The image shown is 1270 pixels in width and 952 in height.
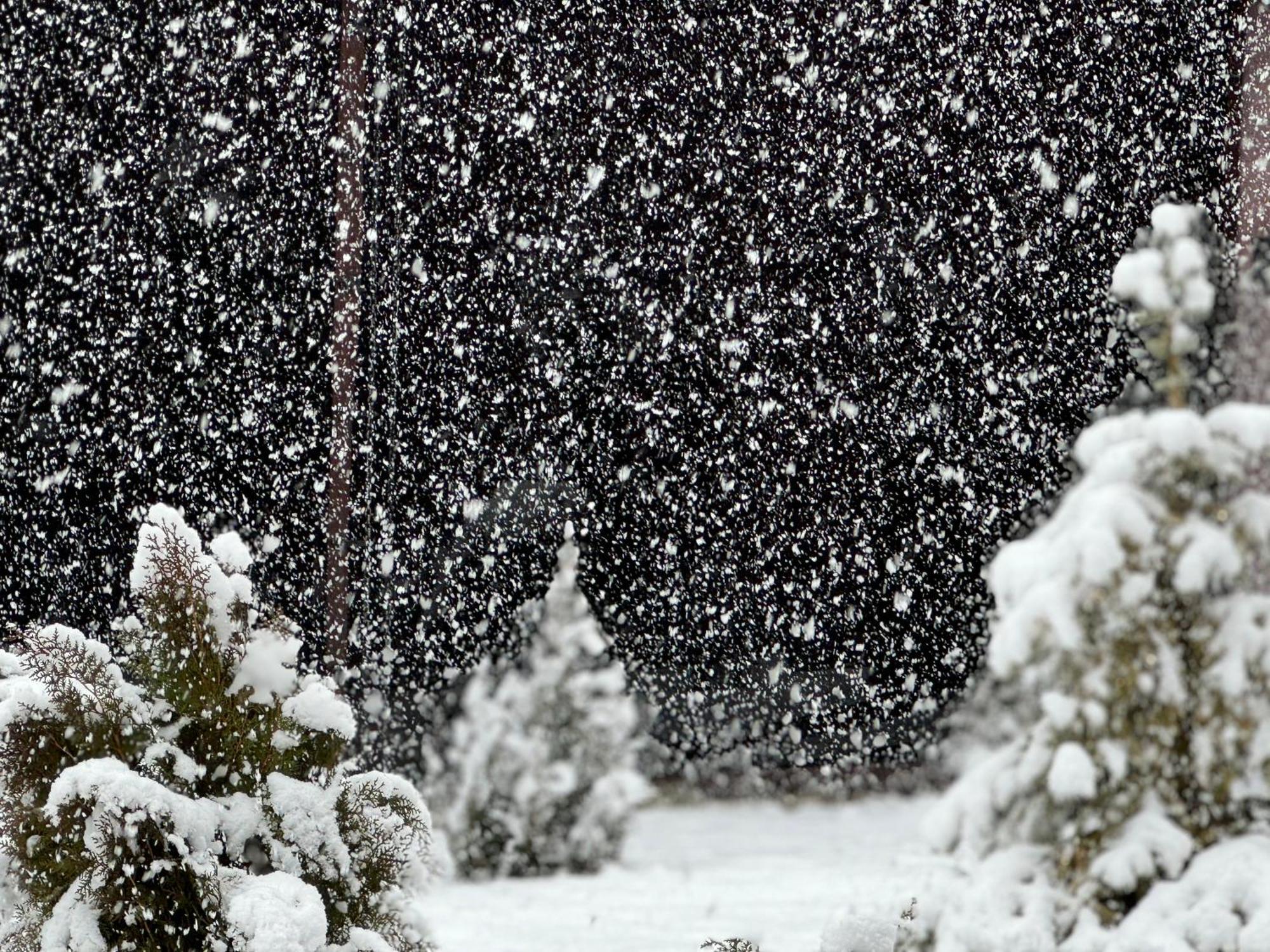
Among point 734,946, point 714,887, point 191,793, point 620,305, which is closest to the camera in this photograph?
point 191,793

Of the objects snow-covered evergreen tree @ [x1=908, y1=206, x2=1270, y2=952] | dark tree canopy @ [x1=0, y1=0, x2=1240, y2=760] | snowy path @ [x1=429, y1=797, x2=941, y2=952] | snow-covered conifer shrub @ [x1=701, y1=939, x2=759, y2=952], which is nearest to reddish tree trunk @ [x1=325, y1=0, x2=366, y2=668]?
dark tree canopy @ [x1=0, y1=0, x2=1240, y2=760]

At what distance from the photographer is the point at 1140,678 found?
1556 mm

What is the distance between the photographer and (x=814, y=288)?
11.7 ft

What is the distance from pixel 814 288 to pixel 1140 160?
101cm

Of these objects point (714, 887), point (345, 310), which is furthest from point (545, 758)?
point (345, 310)

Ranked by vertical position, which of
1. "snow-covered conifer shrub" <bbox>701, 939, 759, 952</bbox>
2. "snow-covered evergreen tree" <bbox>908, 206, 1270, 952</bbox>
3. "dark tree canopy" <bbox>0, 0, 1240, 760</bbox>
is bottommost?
"snow-covered conifer shrub" <bbox>701, 939, 759, 952</bbox>

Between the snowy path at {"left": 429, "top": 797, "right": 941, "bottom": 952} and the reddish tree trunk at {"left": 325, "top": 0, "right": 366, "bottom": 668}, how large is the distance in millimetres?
1182

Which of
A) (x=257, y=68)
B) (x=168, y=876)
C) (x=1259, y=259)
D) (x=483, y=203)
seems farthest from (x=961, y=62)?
(x=168, y=876)

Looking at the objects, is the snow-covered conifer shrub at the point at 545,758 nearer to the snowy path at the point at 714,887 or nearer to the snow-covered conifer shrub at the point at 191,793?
the snowy path at the point at 714,887

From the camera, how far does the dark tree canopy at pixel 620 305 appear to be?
337 centimetres

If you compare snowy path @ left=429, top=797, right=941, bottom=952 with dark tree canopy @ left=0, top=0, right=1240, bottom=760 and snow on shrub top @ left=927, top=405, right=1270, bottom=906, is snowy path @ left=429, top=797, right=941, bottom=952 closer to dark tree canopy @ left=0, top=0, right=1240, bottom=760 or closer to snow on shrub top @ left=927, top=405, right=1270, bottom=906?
snow on shrub top @ left=927, top=405, right=1270, bottom=906

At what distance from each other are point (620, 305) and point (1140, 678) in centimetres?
238

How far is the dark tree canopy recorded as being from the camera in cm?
337

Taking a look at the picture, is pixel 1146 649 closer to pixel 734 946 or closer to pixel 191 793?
pixel 734 946
